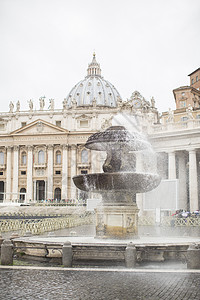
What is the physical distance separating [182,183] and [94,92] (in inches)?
3226

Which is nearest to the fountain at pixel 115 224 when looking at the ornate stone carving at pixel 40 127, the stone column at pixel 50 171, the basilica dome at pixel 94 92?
the stone column at pixel 50 171

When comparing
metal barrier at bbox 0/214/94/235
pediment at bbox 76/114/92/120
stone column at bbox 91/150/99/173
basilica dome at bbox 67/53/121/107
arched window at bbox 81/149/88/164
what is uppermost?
basilica dome at bbox 67/53/121/107

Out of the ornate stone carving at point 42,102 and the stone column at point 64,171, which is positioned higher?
the ornate stone carving at point 42,102

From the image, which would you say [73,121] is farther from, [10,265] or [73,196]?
[10,265]

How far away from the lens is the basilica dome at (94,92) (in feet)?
372

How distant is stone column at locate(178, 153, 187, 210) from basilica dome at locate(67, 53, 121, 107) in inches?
2923

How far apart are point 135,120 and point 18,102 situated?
45262mm

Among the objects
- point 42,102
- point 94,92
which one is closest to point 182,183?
point 42,102

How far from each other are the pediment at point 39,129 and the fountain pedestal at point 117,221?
6317 centimetres

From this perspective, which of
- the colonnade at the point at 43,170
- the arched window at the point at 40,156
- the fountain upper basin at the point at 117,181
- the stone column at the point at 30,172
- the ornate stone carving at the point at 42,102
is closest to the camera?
the fountain upper basin at the point at 117,181

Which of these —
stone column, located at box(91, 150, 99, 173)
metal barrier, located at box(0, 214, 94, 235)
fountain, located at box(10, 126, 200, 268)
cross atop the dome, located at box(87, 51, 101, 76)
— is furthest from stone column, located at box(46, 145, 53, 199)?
fountain, located at box(10, 126, 200, 268)

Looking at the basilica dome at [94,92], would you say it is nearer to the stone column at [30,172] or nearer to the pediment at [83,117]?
the pediment at [83,117]

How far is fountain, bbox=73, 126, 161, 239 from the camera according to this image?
1178 cm

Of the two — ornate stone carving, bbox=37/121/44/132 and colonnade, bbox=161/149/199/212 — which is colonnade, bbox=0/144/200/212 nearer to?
ornate stone carving, bbox=37/121/44/132
